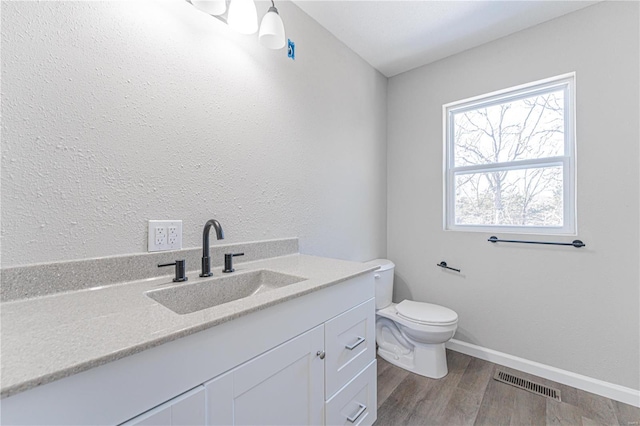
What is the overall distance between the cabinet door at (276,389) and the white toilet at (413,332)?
1.05 metres

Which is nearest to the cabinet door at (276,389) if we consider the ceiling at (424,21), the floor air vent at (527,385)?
the floor air vent at (527,385)

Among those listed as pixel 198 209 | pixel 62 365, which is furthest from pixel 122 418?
pixel 198 209

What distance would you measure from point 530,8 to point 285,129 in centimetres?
172

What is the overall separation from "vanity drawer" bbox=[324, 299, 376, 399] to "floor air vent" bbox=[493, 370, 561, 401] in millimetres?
1151

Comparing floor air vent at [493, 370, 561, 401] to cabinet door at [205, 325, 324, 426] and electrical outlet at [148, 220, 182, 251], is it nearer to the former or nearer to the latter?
cabinet door at [205, 325, 324, 426]

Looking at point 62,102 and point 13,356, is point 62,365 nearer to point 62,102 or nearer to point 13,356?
point 13,356

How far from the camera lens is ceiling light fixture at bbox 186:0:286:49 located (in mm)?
1110

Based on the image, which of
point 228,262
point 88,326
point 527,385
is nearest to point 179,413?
point 88,326

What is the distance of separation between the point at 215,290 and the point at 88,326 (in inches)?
18.8

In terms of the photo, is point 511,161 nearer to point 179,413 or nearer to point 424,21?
point 424,21

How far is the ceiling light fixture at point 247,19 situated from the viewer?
1110 millimetres

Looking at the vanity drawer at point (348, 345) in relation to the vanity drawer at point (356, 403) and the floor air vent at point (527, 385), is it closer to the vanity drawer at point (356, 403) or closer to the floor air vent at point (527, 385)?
the vanity drawer at point (356, 403)

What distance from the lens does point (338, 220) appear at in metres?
2.02

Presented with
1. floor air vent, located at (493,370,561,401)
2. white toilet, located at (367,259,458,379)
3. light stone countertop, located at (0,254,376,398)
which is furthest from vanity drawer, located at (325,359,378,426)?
floor air vent, located at (493,370,561,401)
